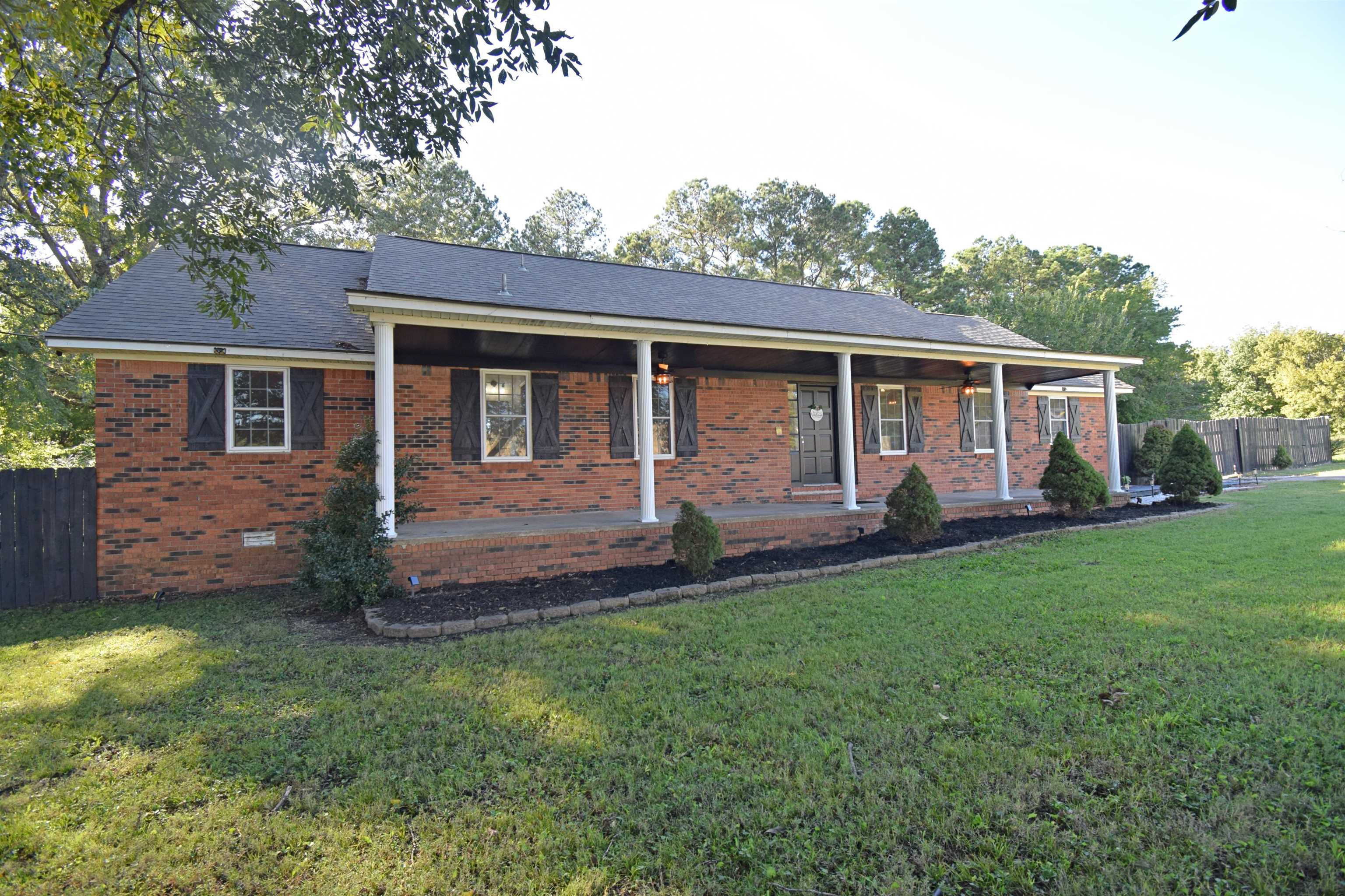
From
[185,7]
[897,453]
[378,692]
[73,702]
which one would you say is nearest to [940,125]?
[897,453]

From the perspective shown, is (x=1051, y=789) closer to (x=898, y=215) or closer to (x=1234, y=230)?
(x=1234, y=230)

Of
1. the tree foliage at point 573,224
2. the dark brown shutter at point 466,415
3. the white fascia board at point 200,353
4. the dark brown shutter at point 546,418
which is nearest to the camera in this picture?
the white fascia board at point 200,353

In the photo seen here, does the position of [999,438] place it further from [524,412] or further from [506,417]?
[506,417]

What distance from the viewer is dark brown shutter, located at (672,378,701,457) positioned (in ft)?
35.6

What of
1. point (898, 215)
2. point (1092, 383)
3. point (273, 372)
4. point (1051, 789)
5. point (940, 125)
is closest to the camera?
point (1051, 789)

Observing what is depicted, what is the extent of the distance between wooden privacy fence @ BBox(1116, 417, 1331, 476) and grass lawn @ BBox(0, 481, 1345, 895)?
1762cm

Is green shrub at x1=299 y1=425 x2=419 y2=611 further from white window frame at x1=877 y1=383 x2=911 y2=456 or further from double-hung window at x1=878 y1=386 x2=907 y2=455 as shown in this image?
double-hung window at x1=878 y1=386 x2=907 y2=455

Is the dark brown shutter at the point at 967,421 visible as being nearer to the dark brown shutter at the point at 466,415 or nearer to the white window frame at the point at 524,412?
the white window frame at the point at 524,412

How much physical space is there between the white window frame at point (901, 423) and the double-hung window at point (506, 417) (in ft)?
23.0

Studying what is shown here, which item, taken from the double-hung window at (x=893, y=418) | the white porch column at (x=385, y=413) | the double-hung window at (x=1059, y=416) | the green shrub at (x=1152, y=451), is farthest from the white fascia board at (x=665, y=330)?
the green shrub at (x=1152, y=451)

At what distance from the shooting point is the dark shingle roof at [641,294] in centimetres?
874

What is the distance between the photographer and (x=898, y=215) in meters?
29.0

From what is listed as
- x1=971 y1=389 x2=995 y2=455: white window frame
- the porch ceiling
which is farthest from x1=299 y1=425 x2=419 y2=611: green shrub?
x1=971 y1=389 x2=995 y2=455: white window frame

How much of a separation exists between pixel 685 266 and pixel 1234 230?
23.9 metres
